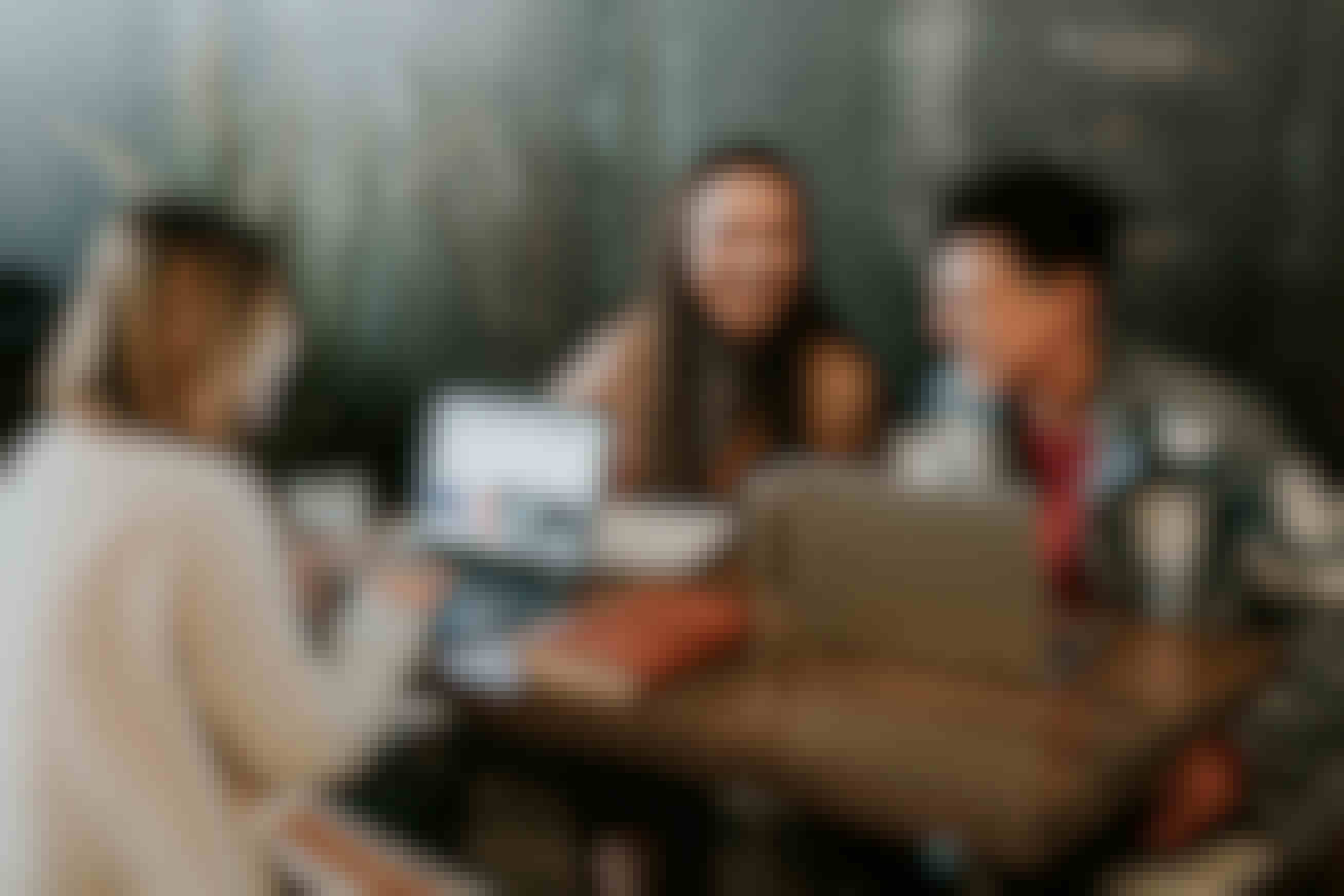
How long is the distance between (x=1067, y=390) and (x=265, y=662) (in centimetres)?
80

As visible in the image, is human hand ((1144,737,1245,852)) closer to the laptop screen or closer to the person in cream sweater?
the laptop screen

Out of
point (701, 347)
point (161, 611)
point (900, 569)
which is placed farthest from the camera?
point (701, 347)

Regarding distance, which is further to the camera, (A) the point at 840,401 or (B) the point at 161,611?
(A) the point at 840,401

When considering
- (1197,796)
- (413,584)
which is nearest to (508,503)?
(413,584)

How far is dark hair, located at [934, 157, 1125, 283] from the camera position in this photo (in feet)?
4.82

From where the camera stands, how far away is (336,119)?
1.63m

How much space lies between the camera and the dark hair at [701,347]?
157 cm

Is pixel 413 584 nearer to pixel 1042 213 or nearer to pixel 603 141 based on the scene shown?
pixel 603 141

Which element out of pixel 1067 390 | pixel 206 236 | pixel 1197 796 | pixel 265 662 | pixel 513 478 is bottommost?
pixel 1197 796

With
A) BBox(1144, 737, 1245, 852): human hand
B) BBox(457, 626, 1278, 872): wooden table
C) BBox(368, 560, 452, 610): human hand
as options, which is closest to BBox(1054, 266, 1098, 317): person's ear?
BBox(457, 626, 1278, 872): wooden table

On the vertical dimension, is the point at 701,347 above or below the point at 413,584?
above

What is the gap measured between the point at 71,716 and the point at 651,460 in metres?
0.61

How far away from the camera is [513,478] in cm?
169

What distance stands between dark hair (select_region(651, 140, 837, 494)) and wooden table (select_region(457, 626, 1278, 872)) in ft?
0.73
